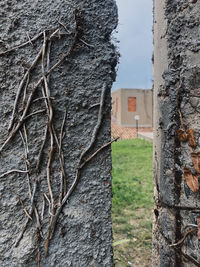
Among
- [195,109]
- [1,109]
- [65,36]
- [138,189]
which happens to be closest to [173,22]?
[195,109]

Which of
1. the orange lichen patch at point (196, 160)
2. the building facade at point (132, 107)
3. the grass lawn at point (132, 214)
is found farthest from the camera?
the building facade at point (132, 107)

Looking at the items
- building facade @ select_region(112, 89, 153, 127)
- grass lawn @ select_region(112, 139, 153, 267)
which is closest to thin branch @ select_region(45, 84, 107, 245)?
grass lawn @ select_region(112, 139, 153, 267)

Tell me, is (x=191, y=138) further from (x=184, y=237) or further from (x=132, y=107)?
(x=132, y=107)

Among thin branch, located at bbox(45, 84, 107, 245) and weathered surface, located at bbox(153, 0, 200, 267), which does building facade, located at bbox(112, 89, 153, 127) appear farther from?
thin branch, located at bbox(45, 84, 107, 245)

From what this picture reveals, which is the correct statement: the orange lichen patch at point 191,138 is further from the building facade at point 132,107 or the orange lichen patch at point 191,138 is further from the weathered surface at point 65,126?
the building facade at point 132,107

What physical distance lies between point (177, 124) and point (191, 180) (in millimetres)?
286

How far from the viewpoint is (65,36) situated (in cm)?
104

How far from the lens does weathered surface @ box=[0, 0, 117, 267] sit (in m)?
1.01

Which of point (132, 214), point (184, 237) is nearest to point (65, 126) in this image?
point (184, 237)

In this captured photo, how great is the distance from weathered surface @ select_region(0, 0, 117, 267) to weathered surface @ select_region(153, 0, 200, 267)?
1.32 feet

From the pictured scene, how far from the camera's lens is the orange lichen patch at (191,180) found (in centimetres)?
122

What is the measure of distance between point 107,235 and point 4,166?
1.68ft

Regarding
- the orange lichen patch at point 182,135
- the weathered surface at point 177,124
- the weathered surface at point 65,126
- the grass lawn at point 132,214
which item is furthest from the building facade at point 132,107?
the weathered surface at point 65,126

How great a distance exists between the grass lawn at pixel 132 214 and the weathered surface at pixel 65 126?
1441 millimetres
